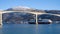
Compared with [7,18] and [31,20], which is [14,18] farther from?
[31,20]

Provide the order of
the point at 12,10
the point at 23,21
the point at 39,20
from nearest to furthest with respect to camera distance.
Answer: the point at 12,10 → the point at 39,20 → the point at 23,21

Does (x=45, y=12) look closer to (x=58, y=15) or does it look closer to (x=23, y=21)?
(x=58, y=15)

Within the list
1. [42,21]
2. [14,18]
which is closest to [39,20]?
[42,21]

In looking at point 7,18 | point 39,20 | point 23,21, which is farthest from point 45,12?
point 7,18

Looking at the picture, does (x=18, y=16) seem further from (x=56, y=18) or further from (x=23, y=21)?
(x=56, y=18)

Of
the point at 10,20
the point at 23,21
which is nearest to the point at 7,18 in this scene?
the point at 10,20

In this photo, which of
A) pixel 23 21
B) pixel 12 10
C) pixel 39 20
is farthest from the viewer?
pixel 23 21

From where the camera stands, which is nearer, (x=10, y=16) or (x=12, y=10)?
(x=12, y=10)

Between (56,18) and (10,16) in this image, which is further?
(10,16)
